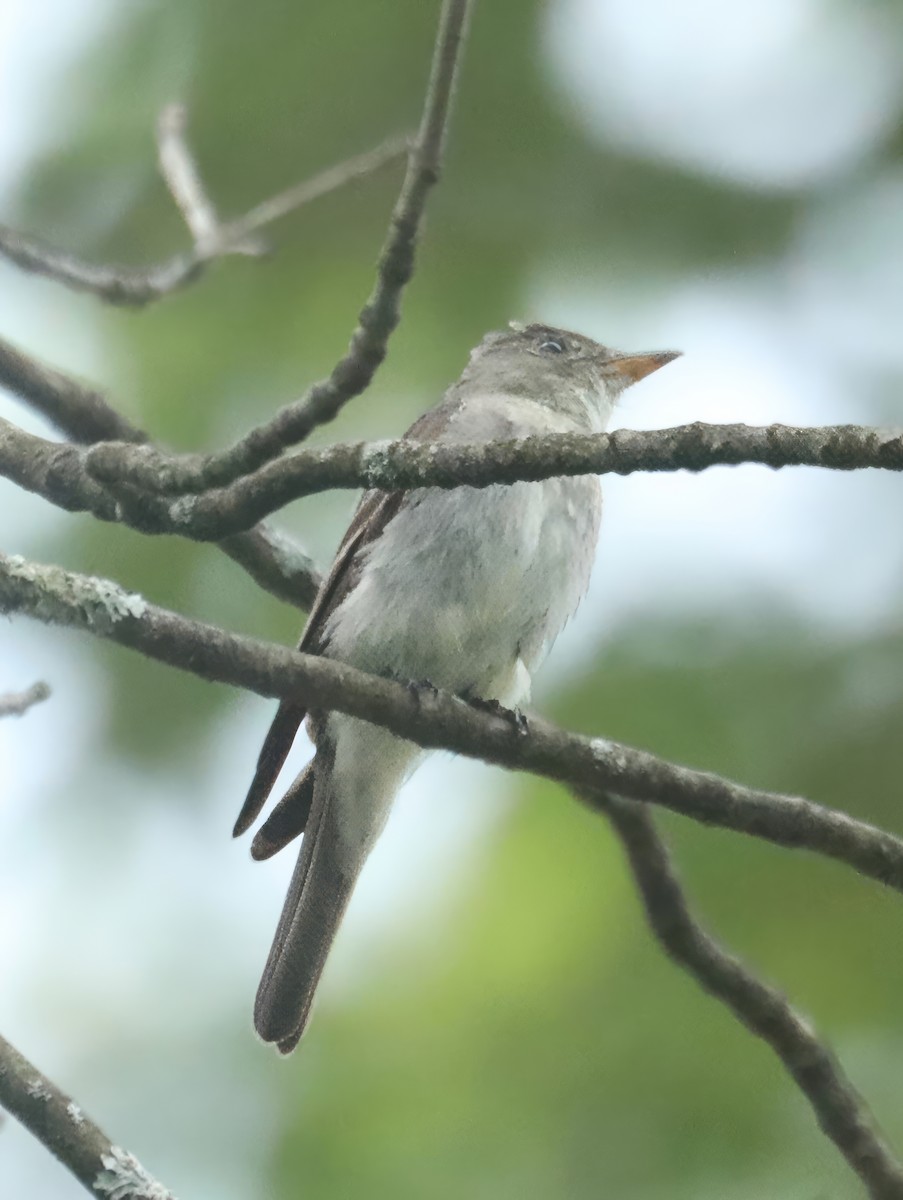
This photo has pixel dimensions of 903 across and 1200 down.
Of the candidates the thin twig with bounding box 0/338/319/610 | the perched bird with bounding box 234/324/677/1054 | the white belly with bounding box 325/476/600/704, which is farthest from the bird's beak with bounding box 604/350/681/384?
the thin twig with bounding box 0/338/319/610

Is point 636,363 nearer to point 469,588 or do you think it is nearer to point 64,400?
point 469,588

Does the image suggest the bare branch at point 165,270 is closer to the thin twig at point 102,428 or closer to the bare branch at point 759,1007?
the thin twig at point 102,428

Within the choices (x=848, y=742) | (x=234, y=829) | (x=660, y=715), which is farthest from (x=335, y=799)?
(x=848, y=742)

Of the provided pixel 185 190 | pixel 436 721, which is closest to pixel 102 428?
pixel 185 190

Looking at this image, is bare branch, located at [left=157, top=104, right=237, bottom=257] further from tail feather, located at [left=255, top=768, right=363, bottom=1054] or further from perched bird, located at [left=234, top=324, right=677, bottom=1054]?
tail feather, located at [left=255, top=768, right=363, bottom=1054]

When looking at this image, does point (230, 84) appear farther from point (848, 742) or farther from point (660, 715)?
point (848, 742)

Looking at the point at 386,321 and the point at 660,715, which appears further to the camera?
the point at 660,715
